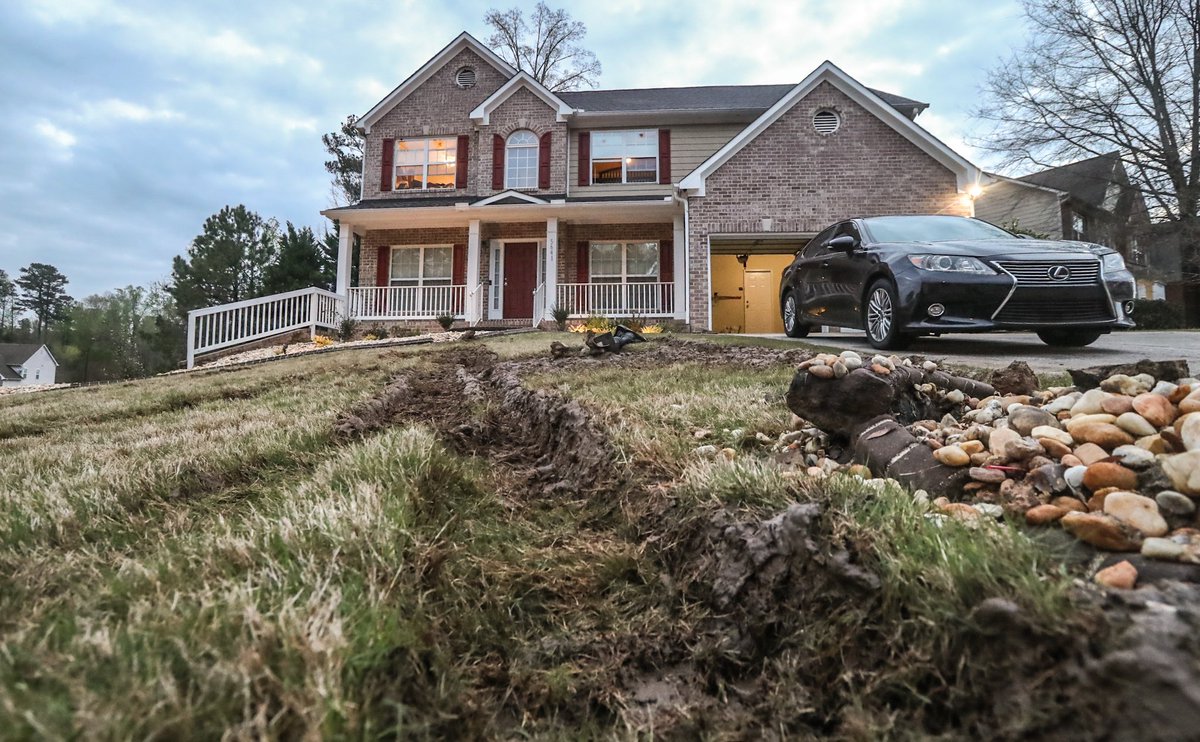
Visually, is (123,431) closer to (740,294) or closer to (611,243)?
(611,243)

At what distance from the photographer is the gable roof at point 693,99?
14648 millimetres

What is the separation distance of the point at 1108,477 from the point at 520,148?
1540 cm

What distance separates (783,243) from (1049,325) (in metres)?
9.54

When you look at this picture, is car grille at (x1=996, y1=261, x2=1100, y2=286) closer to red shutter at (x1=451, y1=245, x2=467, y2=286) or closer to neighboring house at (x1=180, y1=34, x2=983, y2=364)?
neighboring house at (x1=180, y1=34, x2=983, y2=364)

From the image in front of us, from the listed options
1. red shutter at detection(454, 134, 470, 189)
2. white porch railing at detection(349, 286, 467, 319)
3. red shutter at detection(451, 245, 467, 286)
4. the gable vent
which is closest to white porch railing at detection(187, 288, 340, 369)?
white porch railing at detection(349, 286, 467, 319)

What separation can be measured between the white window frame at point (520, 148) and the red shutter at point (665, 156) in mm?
3309

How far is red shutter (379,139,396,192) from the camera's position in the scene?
49.4 ft

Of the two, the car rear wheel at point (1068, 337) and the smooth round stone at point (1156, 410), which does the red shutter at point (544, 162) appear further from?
the smooth round stone at point (1156, 410)

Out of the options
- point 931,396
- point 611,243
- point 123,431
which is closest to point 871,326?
point 931,396

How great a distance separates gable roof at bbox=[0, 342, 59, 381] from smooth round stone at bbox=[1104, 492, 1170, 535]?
60.3 m

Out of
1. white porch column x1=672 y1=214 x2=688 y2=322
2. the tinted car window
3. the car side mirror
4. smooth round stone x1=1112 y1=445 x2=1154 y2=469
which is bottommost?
smooth round stone x1=1112 y1=445 x2=1154 y2=469

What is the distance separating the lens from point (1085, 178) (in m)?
17.4

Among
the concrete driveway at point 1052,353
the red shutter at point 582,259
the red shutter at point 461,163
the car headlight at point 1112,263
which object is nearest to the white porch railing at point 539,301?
the red shutter at point 582,259

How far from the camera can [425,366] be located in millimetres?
Result: 6754
